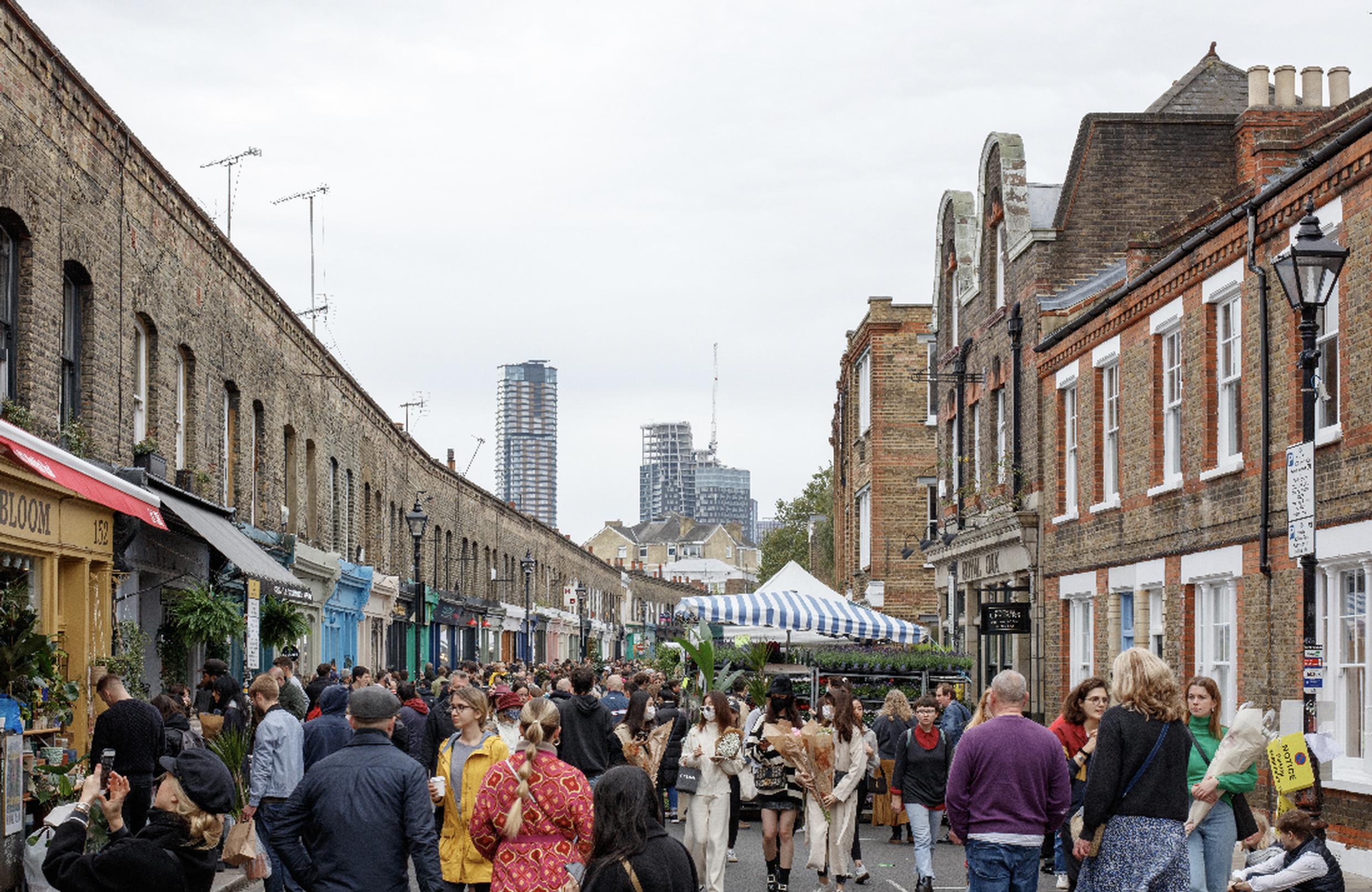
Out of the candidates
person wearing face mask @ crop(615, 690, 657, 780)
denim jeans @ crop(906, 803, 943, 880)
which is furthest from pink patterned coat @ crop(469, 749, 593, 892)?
denim jeans @ crop(906, 803, 943, 880)

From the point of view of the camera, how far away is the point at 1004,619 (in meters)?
27.7

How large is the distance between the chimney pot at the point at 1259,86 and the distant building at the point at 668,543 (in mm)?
155867

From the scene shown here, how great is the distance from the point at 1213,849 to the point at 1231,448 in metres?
10.8

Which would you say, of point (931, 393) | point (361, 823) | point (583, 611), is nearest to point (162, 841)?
point (361, 823)

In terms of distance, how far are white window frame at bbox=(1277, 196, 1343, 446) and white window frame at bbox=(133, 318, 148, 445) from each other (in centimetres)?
1341

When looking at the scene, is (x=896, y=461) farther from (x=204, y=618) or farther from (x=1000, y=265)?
(x=204, y=618)

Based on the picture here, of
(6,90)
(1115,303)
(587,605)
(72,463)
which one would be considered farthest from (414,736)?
(587,605)

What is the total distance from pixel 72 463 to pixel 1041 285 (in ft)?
63.2

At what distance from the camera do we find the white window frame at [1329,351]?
53.6 feet

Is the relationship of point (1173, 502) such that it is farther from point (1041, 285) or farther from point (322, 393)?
point (322, 393)

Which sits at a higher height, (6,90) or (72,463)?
(6,90)

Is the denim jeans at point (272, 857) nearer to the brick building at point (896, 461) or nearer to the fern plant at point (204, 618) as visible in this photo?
the fern plant at point (204, 618)

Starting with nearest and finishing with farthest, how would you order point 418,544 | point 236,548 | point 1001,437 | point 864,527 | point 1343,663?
point 1343,663
point 236,548
point 1001,437
point 418,544
point 864,527

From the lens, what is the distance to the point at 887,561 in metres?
48.8
